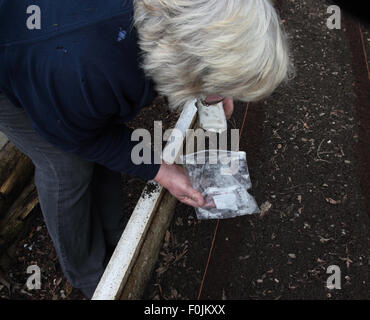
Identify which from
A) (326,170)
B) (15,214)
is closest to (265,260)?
(326,170)

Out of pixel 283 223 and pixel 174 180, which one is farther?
pixel 283 223

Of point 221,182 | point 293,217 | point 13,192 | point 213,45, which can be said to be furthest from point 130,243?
point 213,45

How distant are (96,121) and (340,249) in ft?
4.24

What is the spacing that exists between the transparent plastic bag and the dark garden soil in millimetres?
69

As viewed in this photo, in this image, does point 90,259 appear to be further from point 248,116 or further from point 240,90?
point 248,116

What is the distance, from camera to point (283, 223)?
175 cm

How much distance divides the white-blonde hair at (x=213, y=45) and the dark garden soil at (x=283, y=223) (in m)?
0.98

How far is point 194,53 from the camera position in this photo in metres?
0.85

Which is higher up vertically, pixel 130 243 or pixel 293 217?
pixel 130 243

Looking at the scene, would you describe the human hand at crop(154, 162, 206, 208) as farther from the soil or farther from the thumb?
the soil

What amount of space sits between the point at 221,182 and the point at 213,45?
3.42ft

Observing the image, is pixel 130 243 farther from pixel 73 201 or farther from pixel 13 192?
pixel 13 192

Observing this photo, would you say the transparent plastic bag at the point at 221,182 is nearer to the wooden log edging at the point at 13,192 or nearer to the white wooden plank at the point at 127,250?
the white wooden plank at the point at 127,250
